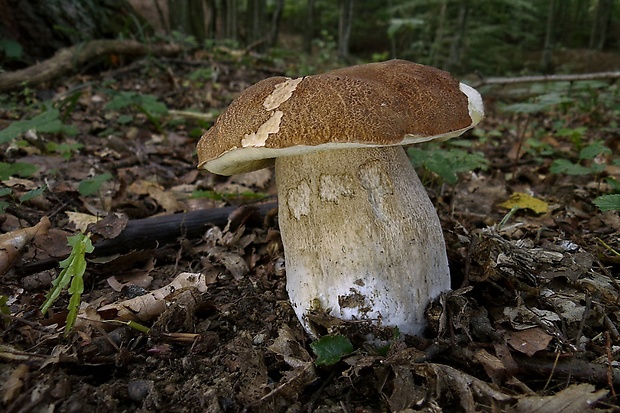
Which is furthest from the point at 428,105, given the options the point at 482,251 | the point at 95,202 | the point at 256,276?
the point at 95,202

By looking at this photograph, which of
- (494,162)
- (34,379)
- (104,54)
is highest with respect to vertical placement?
(104,54)

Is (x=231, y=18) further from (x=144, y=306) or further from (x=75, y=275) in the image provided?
(x=75, y=275)

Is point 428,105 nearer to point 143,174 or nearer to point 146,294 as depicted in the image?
point 146,294

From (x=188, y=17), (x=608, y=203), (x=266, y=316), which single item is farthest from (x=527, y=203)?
(x=188, y=17)

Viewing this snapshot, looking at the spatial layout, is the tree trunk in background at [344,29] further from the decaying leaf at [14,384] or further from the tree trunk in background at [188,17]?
the decaying leaf at [14,384]

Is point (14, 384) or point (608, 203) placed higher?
point (608, 203)

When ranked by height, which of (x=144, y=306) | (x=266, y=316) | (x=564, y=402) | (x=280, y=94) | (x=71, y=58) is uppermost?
(x=280, y=94)
